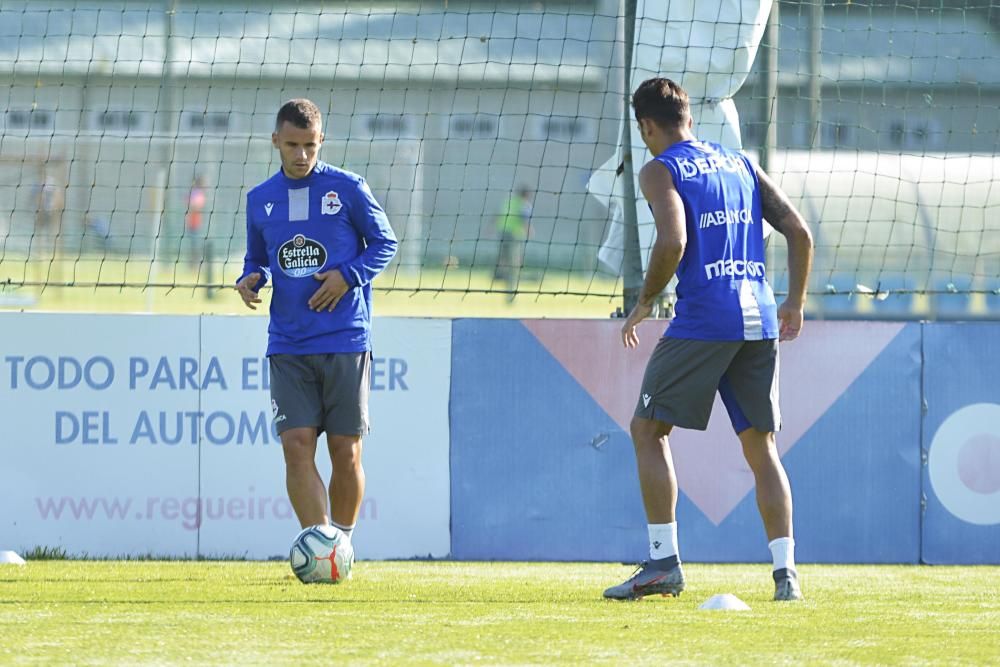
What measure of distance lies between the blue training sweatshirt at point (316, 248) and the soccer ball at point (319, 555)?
0.72m

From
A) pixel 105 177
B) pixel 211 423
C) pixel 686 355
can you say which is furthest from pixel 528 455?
pixel 105 177

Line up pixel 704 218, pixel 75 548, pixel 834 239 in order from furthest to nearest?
pixel 834 239 → pixel 75 548 → pixel 704 218

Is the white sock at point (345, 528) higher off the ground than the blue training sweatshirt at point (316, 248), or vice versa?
the blue training sweatshirt at point (316, 248)

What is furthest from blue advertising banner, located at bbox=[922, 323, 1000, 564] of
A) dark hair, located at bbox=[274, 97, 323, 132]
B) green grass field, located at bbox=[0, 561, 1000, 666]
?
dark hair, located at bbox=[274, 97, 323, 132]

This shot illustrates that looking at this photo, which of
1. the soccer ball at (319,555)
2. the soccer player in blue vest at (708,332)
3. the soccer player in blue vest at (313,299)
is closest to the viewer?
the soccer player in blue vest at (708,332)

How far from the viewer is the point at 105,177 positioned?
86.2 feet

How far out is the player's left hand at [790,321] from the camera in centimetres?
541

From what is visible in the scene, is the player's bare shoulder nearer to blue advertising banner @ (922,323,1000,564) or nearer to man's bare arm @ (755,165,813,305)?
man's bare arm @ (755,165,813,305)

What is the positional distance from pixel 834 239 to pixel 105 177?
55.5 feet

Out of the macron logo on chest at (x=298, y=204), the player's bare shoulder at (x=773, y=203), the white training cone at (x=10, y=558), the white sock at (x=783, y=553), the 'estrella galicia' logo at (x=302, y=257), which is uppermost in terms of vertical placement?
the player's bare shoulder at (x=773, y=203)

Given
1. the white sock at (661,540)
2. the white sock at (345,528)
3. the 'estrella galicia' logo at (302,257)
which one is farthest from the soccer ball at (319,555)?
the white sock at (661,540)

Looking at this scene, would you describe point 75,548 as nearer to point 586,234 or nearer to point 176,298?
point 176,298

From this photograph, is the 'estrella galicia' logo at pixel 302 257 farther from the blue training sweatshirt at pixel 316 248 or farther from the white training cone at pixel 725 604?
the white training cone at pixel 725 604

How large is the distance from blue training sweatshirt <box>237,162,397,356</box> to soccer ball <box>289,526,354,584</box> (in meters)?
0.72
